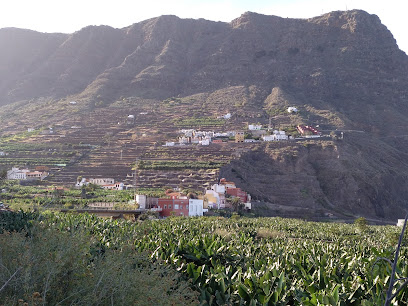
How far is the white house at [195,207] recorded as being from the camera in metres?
33.0

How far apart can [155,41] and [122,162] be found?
55.6 metres

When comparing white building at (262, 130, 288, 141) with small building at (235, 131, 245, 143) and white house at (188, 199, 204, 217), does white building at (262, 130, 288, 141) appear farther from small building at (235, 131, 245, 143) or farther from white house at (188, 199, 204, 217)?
white house at (188, 199, 204, 217)

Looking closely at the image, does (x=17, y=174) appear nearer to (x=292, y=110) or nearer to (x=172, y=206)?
(x=172, y=206)

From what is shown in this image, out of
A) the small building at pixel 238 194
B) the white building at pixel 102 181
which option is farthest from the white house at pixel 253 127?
the white building at pixel 102 181

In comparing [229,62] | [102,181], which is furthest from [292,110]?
[102,181]

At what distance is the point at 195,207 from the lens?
1319 inches

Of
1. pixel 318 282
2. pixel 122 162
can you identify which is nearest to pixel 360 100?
pixel 122 162

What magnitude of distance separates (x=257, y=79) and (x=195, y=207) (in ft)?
168

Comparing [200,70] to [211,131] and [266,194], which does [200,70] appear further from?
[266,194]

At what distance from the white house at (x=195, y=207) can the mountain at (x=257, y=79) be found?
1253cm

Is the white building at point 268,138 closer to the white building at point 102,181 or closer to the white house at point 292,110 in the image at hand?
the white house at point 292,110

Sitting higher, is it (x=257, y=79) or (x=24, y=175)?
(x=257, y=79)

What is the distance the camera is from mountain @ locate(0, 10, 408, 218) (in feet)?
172

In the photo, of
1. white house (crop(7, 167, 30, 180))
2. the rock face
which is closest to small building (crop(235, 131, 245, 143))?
the rock face
